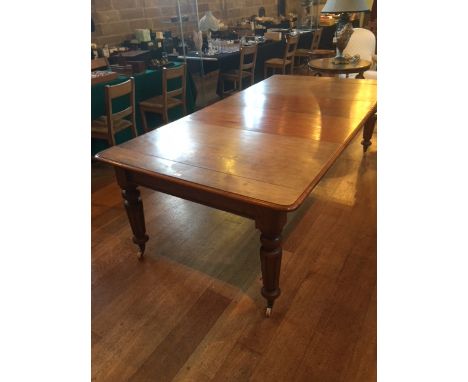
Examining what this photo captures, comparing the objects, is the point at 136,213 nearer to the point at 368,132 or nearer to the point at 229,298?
the point at 229,298

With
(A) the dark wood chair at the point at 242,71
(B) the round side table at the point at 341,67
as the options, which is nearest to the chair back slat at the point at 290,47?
(A) the dark wood chair at the point at 242,71

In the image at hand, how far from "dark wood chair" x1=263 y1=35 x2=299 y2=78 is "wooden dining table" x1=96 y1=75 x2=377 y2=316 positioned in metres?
3.24

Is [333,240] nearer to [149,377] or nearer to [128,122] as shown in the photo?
[149,377]

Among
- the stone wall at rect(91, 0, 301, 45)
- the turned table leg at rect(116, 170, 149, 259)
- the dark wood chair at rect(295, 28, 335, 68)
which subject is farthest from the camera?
the dark wood chair at rect(295, 28, 335, 68)

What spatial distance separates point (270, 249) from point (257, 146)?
0.46 m

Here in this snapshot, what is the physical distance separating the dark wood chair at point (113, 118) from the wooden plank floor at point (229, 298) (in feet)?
Result: 2.13

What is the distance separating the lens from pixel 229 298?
1604 mm

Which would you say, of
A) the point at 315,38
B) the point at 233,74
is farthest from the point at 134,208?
the point at 315,38

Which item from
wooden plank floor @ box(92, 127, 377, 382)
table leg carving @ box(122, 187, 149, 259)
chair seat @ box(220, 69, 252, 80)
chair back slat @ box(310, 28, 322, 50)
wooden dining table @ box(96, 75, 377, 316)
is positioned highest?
chair back slat @ box(310, 28, 322, 50)

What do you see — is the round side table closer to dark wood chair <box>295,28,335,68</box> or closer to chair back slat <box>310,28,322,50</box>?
dark wood chair <box>295,28,335,68</box>

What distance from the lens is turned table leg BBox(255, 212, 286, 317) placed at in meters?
1.20

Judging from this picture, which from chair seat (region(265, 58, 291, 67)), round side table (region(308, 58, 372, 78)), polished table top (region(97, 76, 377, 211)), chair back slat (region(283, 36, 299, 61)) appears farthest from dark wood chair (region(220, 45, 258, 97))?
polished table top (region(97, 76, 377, 211))

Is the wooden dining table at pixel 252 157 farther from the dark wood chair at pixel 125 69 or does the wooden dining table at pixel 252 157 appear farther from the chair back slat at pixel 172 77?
the dark wood chair at pixel 125 69
